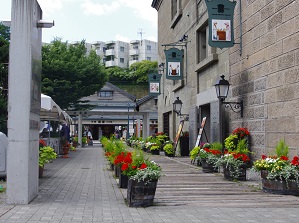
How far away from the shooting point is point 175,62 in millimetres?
23344

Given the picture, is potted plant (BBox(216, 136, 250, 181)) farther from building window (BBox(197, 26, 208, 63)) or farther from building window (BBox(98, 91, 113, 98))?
building window (BBox(98, 91, 113, 98))

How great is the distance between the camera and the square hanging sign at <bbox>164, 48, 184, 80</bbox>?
76.2 ft

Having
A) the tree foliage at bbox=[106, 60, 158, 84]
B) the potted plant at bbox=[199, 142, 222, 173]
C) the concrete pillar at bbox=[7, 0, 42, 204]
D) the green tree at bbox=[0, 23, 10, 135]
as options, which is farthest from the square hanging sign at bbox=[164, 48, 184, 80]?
the tree foliage at bbox=[106, 60, 158, 84]

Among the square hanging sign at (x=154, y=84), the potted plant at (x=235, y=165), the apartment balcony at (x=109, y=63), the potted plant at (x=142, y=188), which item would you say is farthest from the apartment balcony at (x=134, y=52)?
the potted plant at (x=142, y=188)

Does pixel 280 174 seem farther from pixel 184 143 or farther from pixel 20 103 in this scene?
pixel 184 143

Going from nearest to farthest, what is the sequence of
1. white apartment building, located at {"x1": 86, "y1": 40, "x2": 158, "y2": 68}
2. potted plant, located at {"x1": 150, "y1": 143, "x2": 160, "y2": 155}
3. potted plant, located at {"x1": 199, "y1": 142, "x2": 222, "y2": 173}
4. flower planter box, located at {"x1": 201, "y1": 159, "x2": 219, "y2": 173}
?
potted plant, located at {"x1": 199, "y1": 142, "x2": 222, "y2": 173} < flower planter box, located at {"x1": 201, "y1": 159, "x2": 219, "y2": 173} < potted plant, located at {"x1": 150, "y1": 143, "x2": 160, "y2": 155} < white apartment building, located at {"x1": 86, "y1": 40, "x2": 158, "y2": 68}

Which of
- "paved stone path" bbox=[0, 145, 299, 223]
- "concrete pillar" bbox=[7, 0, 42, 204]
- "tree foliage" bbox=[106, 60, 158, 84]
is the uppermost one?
"tree foliage" bbox=[106, 60, 158, 84]

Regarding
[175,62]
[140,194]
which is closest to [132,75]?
[175,62]

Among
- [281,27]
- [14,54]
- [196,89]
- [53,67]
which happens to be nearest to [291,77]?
[281,27]

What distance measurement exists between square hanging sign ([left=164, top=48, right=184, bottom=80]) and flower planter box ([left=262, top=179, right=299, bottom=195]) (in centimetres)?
1407

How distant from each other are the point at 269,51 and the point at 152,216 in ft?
23.3

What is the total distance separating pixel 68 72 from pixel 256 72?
79.0 ft

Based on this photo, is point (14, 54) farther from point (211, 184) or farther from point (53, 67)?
point (53, 67)

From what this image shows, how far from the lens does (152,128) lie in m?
59.6
